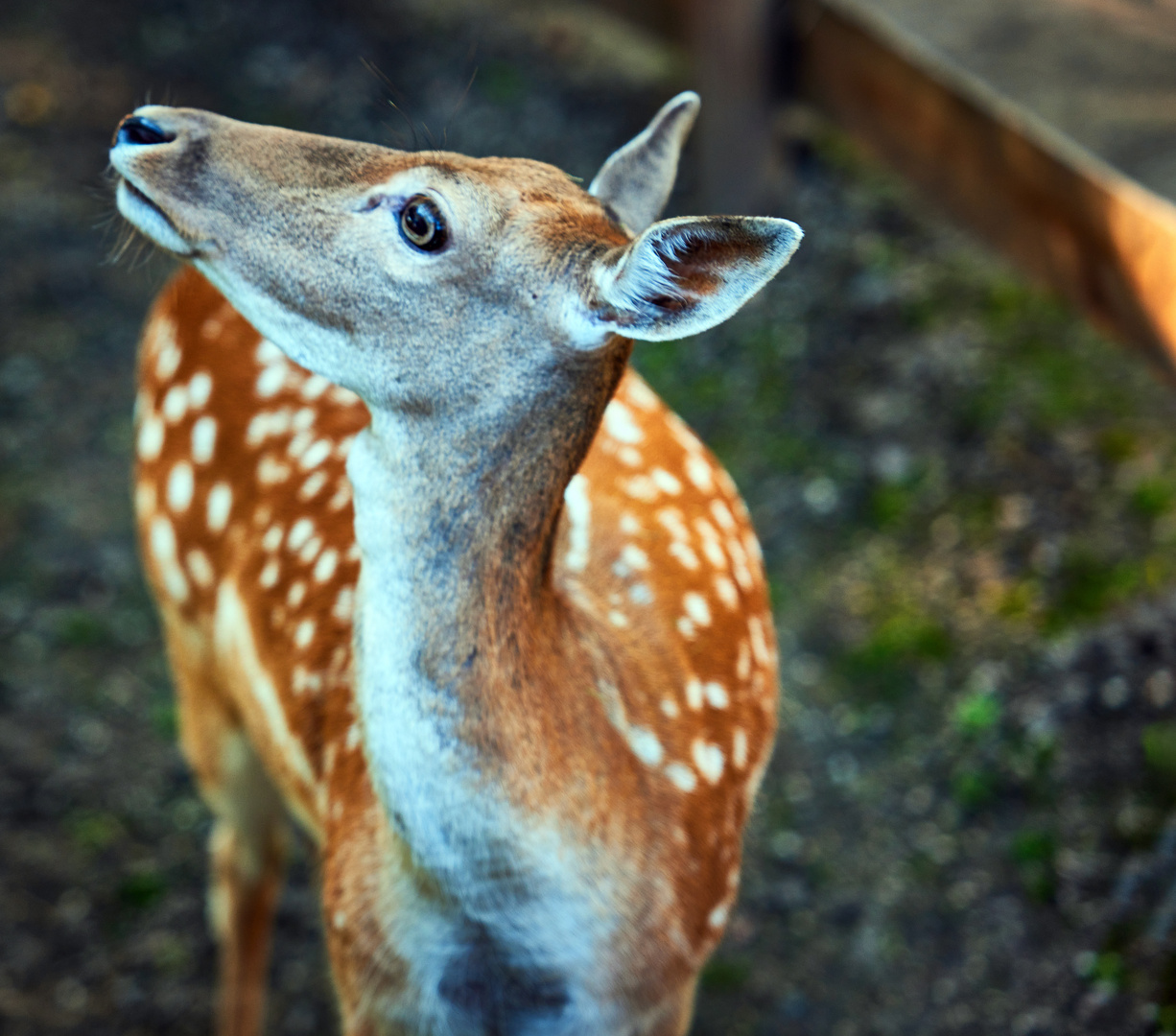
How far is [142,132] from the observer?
1.54 meters

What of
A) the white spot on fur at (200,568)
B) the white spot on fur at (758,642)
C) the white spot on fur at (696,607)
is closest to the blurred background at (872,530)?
the white spot on fur at (200,568)

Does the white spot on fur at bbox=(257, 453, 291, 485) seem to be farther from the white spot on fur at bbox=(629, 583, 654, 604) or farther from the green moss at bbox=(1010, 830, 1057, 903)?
the green moss at bbox=(1010, 830, 1057, 903)

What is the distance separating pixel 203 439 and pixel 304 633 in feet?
1.91

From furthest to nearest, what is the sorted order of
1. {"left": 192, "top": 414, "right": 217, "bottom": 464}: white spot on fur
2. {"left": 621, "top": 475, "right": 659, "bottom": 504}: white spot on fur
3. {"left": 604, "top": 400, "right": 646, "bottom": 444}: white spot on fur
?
{"left": 192, "top": 414, "right": 217, "bottom": 464}: white spot on fur, {"left": 604, "top": 400, "right": 646, "bottom": 444}: white spot on fur, {"left": 621, "top": 475, "right": 659, "bottom": 504}: white spot on fur

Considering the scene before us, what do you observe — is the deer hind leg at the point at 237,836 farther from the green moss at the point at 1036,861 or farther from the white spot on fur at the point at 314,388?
the green moss at the point at 1036,861

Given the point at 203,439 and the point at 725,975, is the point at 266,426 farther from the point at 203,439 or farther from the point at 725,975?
the point at 725,975

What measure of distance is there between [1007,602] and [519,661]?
2140 millimetres

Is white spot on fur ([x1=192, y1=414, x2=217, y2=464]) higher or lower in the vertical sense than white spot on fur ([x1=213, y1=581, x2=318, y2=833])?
higher

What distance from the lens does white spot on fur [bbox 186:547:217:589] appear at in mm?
2502

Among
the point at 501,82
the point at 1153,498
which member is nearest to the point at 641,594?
the point at 1153,498

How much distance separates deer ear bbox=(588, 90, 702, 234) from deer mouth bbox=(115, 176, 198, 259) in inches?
23.7

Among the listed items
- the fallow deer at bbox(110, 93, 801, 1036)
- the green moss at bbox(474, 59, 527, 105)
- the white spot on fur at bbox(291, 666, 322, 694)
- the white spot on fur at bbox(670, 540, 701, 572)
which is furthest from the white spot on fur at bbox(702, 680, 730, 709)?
the green moss at bbox(474, 59, 527, 105)

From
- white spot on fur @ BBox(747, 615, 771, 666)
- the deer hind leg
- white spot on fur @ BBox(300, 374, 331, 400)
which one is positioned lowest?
the deer hind leg

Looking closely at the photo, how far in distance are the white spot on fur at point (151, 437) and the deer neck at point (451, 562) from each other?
1.21 metres
